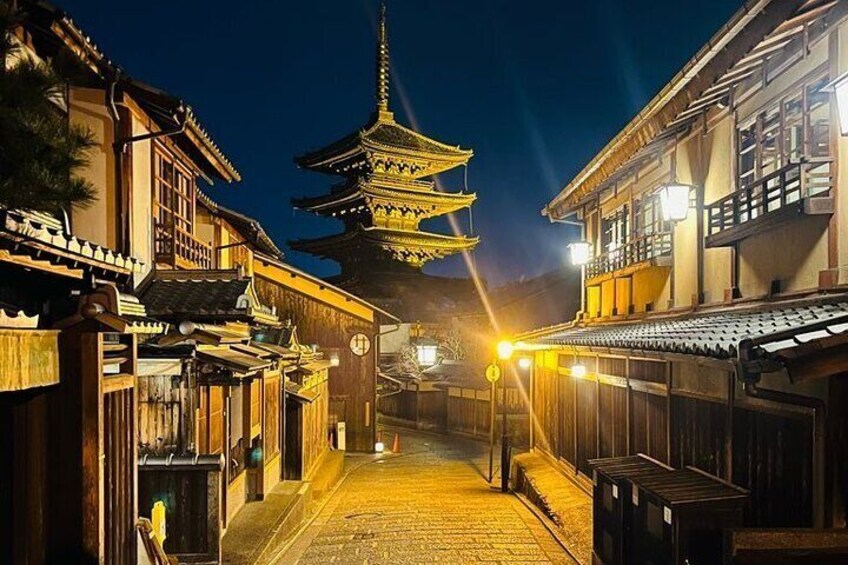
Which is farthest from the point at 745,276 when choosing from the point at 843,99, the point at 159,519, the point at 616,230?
the point at 159,519

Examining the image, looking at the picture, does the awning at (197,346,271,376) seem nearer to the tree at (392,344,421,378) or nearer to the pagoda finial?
the tree at (392,344,421,378)

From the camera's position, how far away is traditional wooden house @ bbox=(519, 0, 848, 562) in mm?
6598

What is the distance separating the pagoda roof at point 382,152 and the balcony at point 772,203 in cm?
2863

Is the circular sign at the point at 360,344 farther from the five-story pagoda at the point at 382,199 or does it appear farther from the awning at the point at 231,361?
the awning at the point at 231,361

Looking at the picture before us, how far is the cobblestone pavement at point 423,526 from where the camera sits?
11.3 meters

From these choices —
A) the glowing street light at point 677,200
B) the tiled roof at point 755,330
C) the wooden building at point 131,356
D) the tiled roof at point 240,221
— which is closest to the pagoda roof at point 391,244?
the tiled roof at point 240,221

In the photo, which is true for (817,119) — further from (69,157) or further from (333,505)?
(333,505)

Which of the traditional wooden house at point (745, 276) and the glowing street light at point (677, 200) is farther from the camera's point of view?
the glowing street light at point (677, 200)

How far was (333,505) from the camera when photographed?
16281 millimetres

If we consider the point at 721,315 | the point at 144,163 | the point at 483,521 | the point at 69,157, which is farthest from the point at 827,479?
the point at 144,163

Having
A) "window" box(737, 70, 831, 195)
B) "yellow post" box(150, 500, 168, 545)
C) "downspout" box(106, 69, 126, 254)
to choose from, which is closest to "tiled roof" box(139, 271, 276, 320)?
"downspout" box(106, 69, 126, 254)

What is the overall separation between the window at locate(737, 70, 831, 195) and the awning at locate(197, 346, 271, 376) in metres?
8.31

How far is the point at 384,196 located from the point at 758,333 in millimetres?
32839

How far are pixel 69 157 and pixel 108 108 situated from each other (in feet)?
21.9
